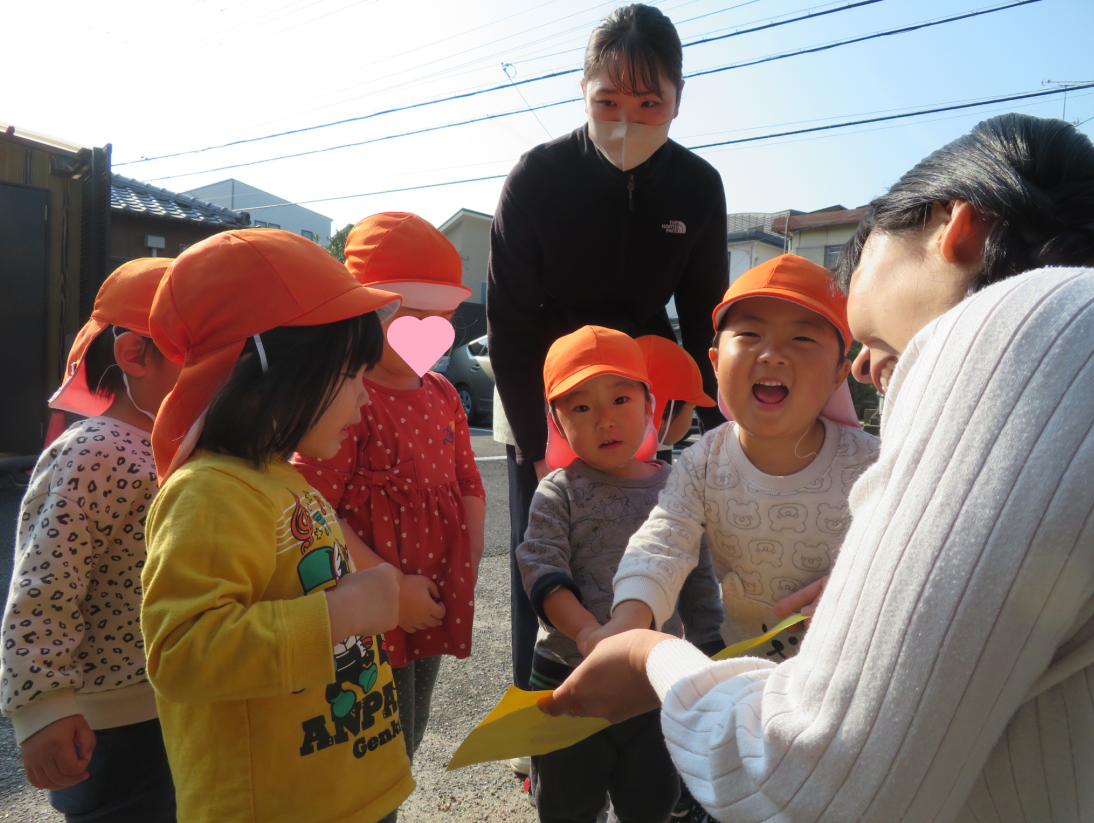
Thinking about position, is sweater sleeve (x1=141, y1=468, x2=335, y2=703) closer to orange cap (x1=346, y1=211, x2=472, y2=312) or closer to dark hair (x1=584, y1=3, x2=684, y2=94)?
orange cap (x1=346, y1=211, x2=472, y2=312)

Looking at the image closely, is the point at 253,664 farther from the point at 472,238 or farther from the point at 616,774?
the point at 472,238

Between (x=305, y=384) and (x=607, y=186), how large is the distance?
1.17m

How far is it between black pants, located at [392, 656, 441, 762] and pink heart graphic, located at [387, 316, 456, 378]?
2.60ft

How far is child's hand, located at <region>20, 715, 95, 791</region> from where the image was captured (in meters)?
1.33

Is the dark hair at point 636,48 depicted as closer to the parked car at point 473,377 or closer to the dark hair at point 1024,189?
the dark hair at point 1024,189

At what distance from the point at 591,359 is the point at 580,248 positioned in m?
0.43

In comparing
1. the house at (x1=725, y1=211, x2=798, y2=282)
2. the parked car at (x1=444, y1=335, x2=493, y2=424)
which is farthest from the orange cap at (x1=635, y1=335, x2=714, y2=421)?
the house at (x1=725, y1=211, x2=798, y2=282)

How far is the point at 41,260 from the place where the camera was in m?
6.96

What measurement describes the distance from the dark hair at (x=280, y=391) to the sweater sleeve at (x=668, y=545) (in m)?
0.68

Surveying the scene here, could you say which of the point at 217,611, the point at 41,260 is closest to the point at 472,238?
the point at 41,260

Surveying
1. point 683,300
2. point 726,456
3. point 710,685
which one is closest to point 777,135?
point 683,300

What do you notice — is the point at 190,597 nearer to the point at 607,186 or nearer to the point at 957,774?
the point at 957,774

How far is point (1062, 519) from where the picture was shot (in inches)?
24.3

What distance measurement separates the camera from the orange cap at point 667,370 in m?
2.24
